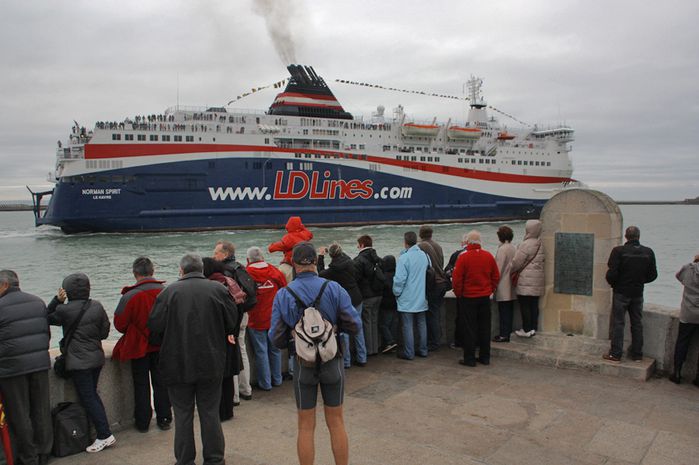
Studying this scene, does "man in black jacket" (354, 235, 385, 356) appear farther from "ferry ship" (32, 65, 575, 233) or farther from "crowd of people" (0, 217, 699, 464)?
"ferry ship" (32, 65, 575, 233)

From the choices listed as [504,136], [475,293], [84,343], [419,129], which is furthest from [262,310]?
[504,136]

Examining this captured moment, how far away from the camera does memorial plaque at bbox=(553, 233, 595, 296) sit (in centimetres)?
492

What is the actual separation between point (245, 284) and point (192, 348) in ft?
3.46

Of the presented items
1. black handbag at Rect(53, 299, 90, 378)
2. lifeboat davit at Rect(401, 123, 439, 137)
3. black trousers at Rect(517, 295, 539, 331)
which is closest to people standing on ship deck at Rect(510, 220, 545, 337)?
black trousers at Rect(517, 295, 539, 331)

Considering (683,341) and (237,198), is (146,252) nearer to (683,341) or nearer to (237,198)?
(237,198)

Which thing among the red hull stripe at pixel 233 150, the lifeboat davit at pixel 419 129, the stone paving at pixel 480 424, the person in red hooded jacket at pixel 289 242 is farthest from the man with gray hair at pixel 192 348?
the lifeboat davit at pixel 419 129

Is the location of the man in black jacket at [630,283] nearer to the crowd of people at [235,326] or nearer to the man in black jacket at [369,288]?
the crowd of people at [235,326]

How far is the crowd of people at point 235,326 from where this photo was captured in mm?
2693

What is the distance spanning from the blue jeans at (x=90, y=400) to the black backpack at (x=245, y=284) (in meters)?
1.06

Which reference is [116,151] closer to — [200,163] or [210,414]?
[200,163]

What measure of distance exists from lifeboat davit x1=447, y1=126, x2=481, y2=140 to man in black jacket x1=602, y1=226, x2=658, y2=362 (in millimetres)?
35615

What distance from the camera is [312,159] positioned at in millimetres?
32906

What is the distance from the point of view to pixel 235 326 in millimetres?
2998

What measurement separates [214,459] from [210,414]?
25cm
